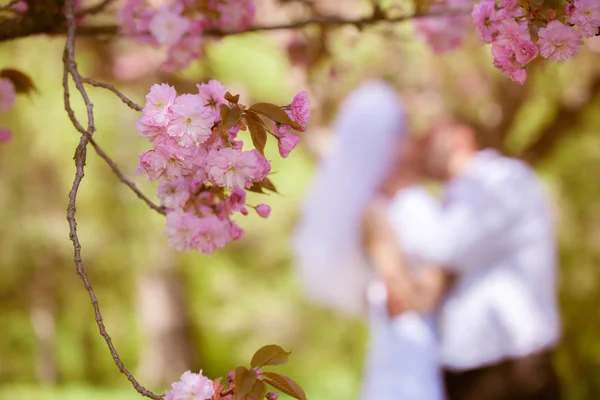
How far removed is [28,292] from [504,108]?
5865mm

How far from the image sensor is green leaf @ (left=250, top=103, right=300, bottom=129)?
0.79m

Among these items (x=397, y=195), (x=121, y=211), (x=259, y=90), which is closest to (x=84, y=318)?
(x=121, y=211)

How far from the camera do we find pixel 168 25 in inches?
49.2

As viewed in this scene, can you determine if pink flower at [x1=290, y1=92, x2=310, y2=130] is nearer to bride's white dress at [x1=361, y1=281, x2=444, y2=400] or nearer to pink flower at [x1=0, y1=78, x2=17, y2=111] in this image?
pink flower at [x1=0, y1=78, x2=17, y2=111]

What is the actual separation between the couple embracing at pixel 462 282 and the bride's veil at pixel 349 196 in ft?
0.12

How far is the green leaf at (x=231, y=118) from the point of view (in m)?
0.76

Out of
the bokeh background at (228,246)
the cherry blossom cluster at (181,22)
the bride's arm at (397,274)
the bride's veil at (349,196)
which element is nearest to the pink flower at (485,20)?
the cherry blossom cluster at (181,22)

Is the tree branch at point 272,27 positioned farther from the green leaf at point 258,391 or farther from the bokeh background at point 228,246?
the bokeh background at point 228,246

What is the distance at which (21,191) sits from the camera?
23.4ft

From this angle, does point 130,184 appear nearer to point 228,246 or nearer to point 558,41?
point 558,41

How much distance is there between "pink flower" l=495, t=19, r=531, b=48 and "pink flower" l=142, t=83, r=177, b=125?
379mm

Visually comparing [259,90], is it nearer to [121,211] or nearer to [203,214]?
[121,211]

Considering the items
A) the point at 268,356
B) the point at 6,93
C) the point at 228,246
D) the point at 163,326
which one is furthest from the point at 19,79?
the point at 228,246

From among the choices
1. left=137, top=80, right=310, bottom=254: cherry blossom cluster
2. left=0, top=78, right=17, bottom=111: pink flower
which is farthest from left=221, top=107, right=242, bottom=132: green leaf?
left=0, top=78, right=17, bottom=111: pink flower
